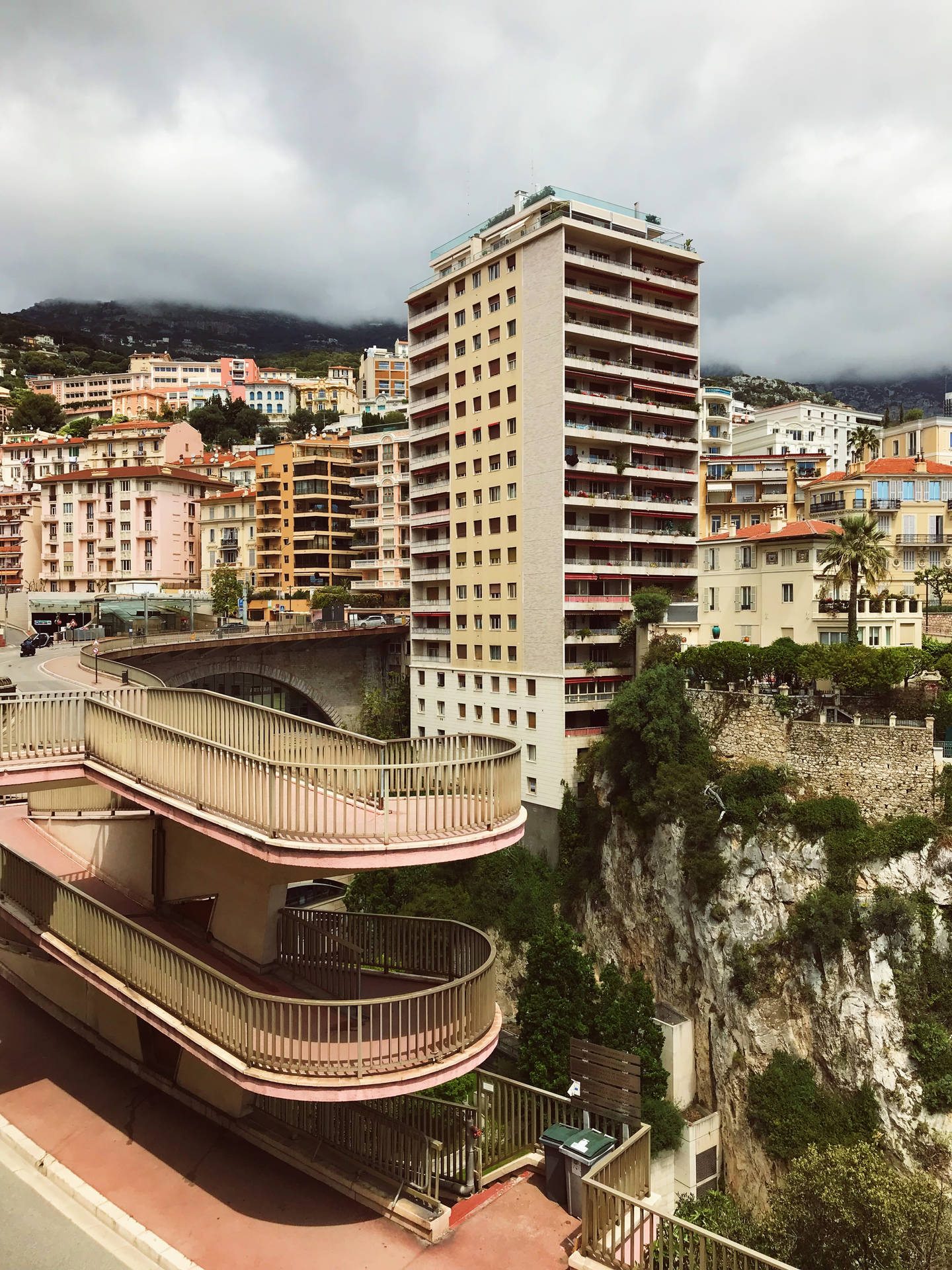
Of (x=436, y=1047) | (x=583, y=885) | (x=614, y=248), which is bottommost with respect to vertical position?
(x=583, y=885)

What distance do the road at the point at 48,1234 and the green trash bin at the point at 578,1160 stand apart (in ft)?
14.7

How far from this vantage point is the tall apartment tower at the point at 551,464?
158 feet

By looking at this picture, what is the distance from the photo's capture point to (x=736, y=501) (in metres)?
74.4

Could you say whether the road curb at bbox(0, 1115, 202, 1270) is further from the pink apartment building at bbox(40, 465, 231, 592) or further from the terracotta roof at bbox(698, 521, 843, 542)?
the pink apartment building at bbox(40, 465, 231, 592)

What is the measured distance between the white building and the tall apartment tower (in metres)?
38.0

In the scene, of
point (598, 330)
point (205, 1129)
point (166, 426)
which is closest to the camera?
point (205, 1129)

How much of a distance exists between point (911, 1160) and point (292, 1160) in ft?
87.1

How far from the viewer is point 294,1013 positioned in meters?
9.10

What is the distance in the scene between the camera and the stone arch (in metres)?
56.6

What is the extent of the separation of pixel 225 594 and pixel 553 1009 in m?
58.5

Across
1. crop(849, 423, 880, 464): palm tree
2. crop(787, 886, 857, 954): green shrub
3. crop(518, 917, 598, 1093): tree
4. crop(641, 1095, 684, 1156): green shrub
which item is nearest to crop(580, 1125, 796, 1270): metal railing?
crop(518, 917, 598, 1093): tree

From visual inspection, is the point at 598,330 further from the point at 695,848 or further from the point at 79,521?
the point at 79,521

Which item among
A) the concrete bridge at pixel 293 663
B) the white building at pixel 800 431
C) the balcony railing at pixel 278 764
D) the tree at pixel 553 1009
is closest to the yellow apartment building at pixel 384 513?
the concrete bridge at pixel 293 663

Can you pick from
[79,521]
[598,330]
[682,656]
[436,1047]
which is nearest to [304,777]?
[436,1047]
